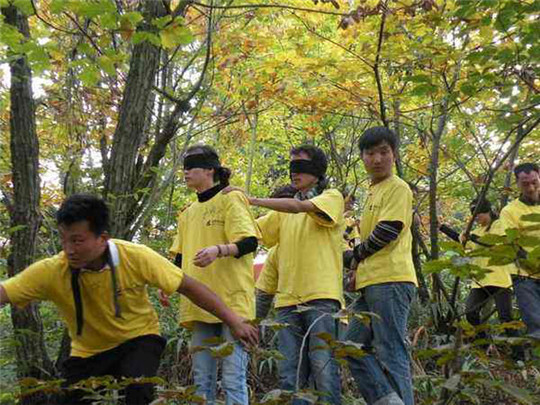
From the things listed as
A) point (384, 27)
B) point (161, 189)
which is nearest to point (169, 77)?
point (161, 189)

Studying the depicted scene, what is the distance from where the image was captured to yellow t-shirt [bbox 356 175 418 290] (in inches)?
141

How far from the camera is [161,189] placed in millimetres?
4711

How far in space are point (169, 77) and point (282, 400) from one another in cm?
484

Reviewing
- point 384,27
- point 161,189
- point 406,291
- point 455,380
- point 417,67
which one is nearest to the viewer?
point 455,380

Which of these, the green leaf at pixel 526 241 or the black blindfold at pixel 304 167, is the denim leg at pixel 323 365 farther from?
the green leaf at pixel 526 241

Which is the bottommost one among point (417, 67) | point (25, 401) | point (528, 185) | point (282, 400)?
point (25, 401)

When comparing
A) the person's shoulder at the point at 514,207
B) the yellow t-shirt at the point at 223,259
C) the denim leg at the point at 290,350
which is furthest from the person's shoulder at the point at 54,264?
the person's shoulder at the point at 514,207

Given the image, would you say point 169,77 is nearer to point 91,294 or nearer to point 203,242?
point 203,242

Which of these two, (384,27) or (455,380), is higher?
(384,27)

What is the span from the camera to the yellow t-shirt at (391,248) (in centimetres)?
357

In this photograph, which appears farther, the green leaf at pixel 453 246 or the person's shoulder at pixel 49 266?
the person's shoulder at pixel 49 266

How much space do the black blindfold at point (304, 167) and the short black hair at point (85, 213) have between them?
57.0 inches

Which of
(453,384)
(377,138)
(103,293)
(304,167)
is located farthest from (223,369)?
(453,384)

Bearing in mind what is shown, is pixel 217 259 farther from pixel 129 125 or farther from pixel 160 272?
pixel 129 125
